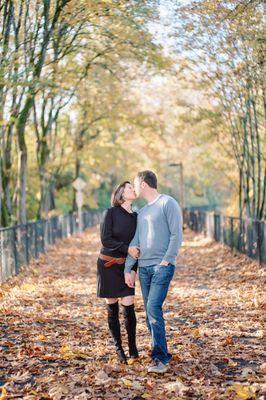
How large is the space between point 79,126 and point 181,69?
18332mm

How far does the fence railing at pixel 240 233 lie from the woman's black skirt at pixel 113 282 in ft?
32.0

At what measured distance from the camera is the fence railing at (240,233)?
55.6ft

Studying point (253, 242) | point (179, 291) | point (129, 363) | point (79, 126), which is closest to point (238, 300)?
point (179, 291)

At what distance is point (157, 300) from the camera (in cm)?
675

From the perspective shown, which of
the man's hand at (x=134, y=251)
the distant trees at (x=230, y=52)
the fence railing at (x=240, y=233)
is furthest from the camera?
the fence railing at (x=240, y=233)

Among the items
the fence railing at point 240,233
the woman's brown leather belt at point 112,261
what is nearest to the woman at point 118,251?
the woman's brown leather belt at point 112,261

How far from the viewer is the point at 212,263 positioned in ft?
65.0

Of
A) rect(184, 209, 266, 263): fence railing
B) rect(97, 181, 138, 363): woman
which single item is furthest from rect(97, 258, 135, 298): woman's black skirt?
rect(184, 209, 266, 263): fence railing

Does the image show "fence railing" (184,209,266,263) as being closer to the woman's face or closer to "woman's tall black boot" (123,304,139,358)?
"woman's tall black boot" (123,304,139,358)

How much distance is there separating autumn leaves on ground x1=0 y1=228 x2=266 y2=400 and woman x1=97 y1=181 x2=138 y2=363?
2.08 ft

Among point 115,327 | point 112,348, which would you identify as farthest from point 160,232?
point 112,348

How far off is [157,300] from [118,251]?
70cm

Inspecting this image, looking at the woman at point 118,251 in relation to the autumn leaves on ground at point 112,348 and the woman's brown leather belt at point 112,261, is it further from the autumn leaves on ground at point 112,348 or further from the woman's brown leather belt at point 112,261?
the autumn leaves on ground at point 112,348

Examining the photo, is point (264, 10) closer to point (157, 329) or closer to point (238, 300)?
point (238, 300)
